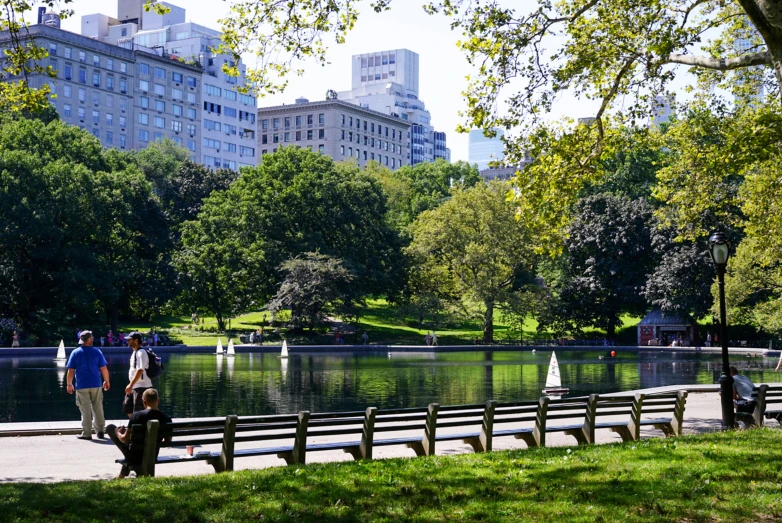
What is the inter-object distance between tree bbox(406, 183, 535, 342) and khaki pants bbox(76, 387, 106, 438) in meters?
60.7

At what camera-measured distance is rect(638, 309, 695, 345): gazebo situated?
261 ft

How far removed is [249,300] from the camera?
77.7 meters

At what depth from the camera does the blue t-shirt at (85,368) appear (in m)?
16.8

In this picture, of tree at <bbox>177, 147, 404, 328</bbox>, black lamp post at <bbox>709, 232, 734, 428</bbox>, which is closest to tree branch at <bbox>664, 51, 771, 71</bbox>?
black lamp post at <bbox>709, 232, 734, 428</bbox>

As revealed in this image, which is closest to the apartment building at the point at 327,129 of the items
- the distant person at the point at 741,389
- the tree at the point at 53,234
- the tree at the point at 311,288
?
the tree at the point at 311,288

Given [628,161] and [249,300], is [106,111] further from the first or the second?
[628,161]

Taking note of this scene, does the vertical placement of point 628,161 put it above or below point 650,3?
above

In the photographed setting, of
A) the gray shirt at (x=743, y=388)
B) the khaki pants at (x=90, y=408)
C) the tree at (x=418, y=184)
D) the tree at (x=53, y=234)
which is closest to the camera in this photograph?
the khaki pants at (x=90, y=408)

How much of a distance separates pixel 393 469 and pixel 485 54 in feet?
44.5

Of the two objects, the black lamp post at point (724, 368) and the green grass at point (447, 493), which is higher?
the black lamp post at point (724, 368)

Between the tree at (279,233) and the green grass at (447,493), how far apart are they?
2478 inches

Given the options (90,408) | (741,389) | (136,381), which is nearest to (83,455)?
(136,381)

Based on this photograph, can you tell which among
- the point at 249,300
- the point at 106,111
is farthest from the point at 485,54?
the point at 106,111

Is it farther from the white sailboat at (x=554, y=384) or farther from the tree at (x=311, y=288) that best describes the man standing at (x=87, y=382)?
the tree at (x=311, y=288)
